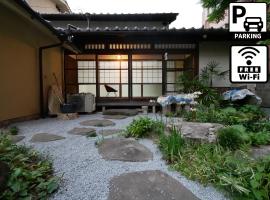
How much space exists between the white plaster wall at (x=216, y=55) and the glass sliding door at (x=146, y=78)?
1594 millimetres

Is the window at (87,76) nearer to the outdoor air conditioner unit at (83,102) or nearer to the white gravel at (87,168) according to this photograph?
the outdoor air conditioner unit at (83,102)

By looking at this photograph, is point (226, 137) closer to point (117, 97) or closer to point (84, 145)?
point (84, 145)

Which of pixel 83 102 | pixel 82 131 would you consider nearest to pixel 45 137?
pixel 82 131

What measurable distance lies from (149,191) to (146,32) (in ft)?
19.9

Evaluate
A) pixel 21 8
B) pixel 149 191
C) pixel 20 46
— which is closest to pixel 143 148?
pixel 149 191

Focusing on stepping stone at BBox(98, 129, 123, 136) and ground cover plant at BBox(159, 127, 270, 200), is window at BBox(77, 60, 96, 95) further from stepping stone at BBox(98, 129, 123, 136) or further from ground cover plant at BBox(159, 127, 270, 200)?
ground cover plant at BBox(159, 127, 270, 200)

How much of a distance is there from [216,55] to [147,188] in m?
7.30

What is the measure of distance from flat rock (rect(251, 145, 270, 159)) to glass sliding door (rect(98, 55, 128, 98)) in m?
6.12

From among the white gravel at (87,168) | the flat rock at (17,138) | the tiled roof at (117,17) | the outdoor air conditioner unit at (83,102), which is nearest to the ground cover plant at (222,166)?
the white gravel at (87,168)

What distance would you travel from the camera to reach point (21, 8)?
192 inches

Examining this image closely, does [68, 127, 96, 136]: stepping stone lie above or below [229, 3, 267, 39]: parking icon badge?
below

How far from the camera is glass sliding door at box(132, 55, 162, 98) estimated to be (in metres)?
9.17

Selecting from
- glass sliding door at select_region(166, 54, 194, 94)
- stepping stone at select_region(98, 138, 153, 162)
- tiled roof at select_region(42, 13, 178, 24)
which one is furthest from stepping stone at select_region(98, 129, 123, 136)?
tiled roof at select_region(42, 13, 178, 24)

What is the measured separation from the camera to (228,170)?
255cm
